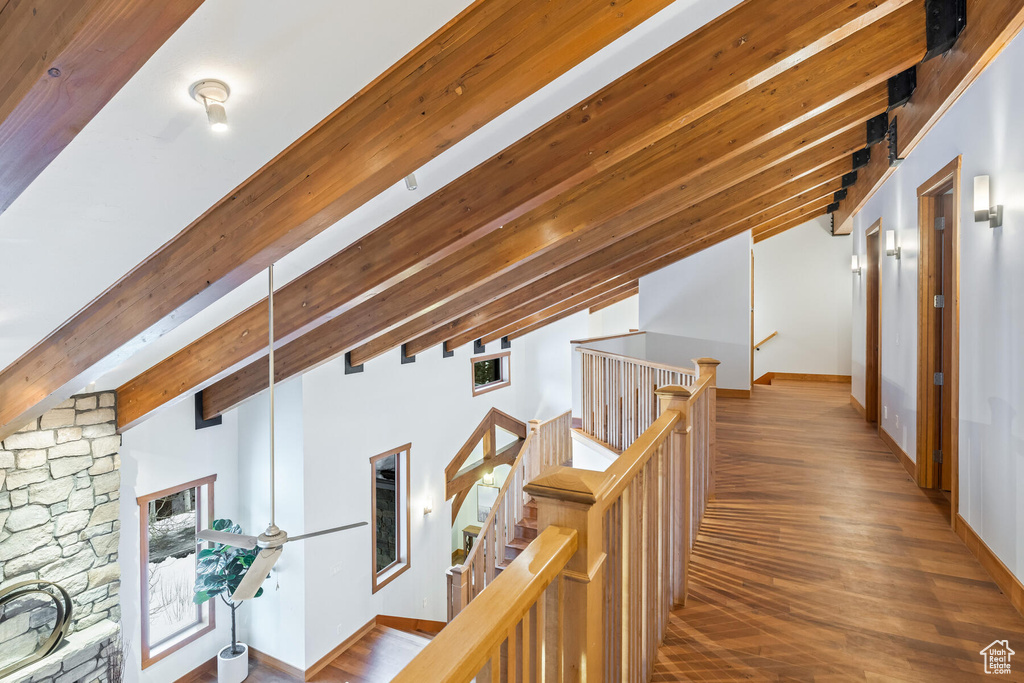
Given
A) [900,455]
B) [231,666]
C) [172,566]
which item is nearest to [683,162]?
[900,455]

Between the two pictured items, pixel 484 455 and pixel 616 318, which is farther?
pixel 616 318

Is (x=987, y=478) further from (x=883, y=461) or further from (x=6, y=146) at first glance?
(x=6, y=146)

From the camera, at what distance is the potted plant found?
4996 mm

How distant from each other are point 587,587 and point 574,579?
0.11 feet

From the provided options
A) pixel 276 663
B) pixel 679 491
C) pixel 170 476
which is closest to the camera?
pixel 679 491

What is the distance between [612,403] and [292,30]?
5277mm

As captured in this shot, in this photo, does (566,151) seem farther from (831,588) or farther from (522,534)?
(522,534)

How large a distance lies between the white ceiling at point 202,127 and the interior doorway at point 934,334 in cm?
258

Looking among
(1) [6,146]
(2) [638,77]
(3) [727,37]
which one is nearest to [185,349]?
(1) [6,146]

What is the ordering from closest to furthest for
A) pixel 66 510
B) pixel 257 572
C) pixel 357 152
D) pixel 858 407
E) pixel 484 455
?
pixel 357 152, pixel 257 572, pixel 66 510, pixel 858 407, pixel 484 455

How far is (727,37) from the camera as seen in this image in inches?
107

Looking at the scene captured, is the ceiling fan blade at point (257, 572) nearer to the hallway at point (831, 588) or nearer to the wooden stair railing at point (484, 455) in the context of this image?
the hallway at point (831, 588)

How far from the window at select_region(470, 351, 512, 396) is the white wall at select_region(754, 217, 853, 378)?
183 inches

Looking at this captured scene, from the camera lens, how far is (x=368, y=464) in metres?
6.46
